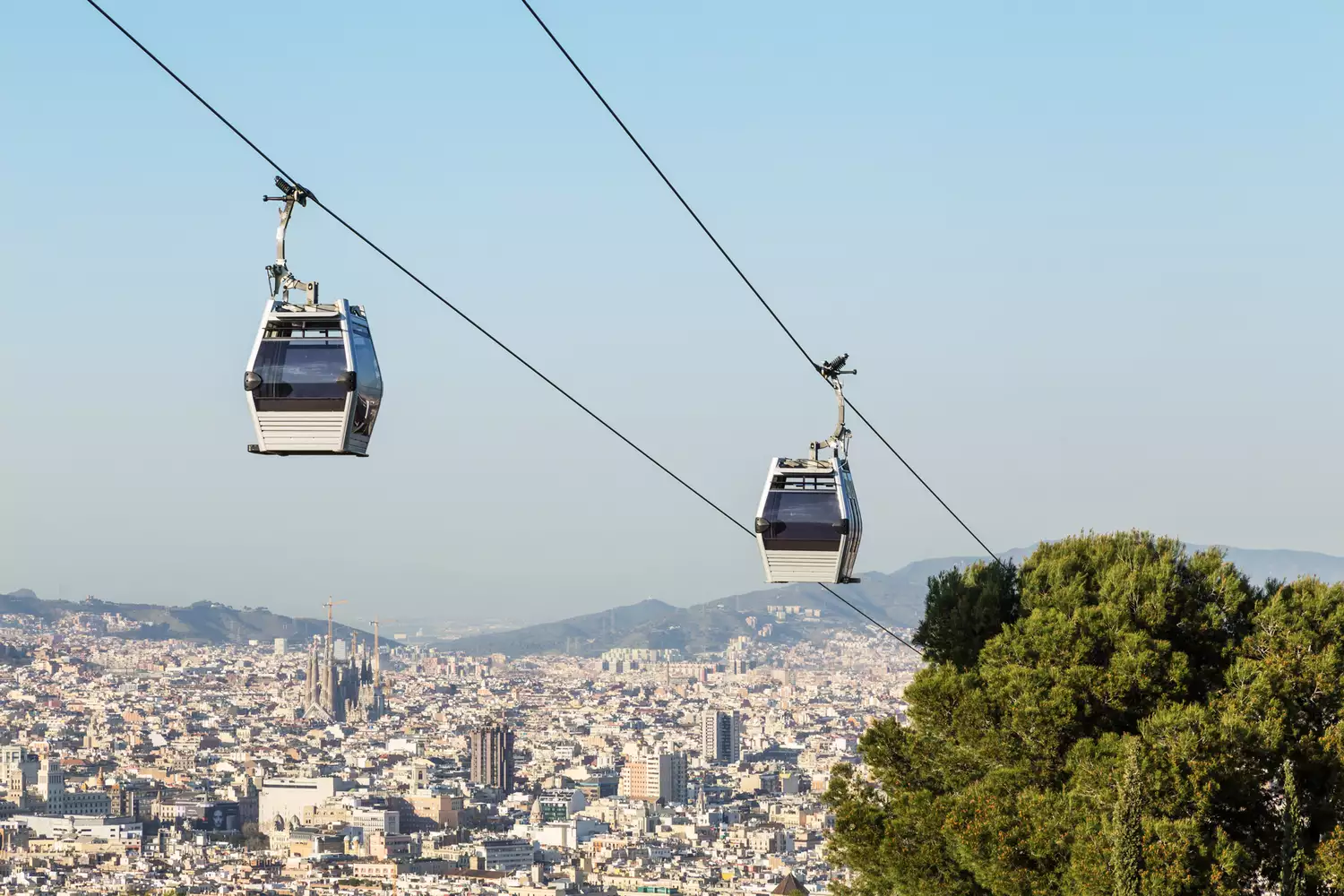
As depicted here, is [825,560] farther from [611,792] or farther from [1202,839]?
[611,792]

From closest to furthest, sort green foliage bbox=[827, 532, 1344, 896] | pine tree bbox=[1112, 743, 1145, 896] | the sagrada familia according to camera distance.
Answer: pine tree bbox=[1112, 743, 1145, 896] → green foliage bbox=[827, 532, 1344, 896] → the sagrada familia

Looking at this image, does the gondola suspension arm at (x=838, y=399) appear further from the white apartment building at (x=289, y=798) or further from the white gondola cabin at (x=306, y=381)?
the white apartment building at (x=289, y=798)

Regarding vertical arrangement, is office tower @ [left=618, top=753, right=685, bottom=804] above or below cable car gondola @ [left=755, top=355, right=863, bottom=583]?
below

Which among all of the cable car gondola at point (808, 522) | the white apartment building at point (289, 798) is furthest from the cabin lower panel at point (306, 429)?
the white apartment building at point (289, 798)

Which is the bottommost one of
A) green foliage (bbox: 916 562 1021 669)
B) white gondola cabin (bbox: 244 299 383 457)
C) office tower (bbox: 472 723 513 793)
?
office tower (bbox: 472 723 513 793)

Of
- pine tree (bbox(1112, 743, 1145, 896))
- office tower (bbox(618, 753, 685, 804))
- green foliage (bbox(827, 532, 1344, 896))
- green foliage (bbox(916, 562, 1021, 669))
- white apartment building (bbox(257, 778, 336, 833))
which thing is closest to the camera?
pine tree (bbox(1112, 743, 1145, 896))

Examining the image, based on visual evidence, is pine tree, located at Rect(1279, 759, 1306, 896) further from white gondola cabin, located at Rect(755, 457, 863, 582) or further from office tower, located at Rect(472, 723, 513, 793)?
office tower, located at Rect(472, 723, 513, 793)

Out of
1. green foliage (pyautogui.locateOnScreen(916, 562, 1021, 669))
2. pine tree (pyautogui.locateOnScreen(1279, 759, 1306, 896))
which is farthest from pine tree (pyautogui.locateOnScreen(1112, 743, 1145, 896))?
green foliage (pyautogui.locateOnScreen(916, 562, 1021, 669))
